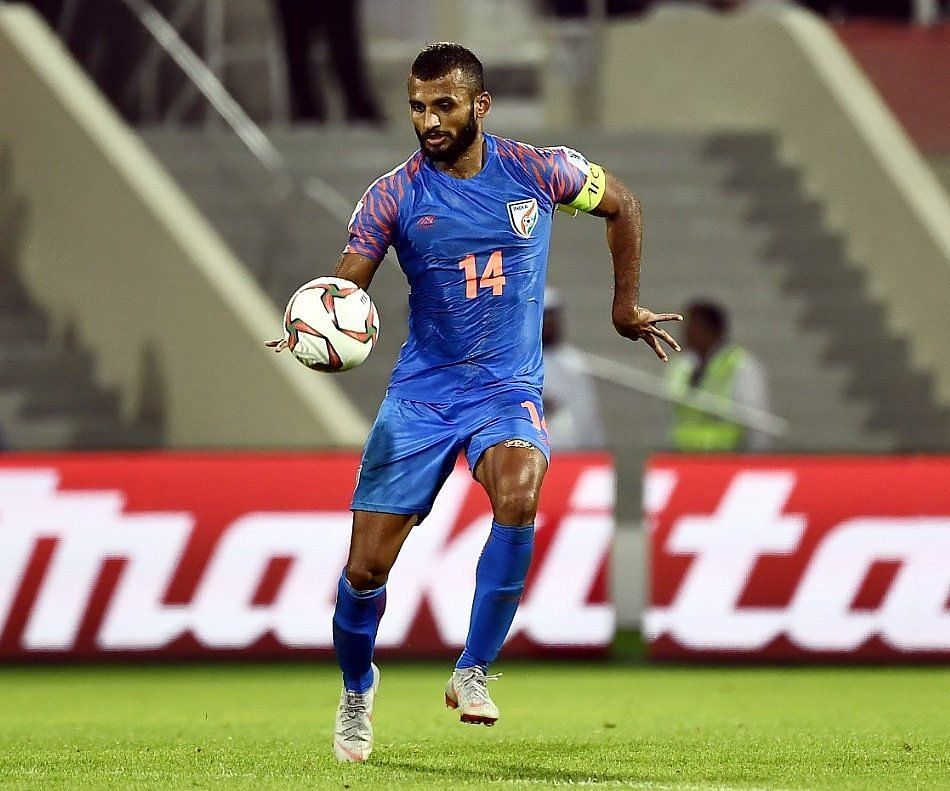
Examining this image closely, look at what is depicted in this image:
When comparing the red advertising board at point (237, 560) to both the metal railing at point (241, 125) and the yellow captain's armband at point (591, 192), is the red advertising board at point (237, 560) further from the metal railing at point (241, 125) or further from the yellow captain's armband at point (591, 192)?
the metal railing at point (241, 125)

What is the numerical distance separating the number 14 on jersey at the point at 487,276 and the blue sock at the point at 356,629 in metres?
1.07

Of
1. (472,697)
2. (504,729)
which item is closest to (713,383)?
(504,729)

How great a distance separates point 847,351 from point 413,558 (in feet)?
21.7

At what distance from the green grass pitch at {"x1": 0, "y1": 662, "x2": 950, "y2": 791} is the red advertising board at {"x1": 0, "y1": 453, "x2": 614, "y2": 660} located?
19 cm

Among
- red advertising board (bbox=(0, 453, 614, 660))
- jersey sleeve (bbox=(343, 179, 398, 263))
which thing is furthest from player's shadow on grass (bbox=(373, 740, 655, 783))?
red advertising board (bbox=(0, 453, 614, 660))

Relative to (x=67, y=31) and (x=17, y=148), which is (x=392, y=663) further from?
(x=67, y=31)

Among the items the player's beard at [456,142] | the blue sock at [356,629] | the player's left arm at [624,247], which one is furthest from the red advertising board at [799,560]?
the player's beard at [456,142]

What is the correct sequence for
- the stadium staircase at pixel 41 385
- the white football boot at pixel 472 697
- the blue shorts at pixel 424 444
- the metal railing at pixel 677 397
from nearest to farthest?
the white football boot at pixel 472 697
the blue shorts at pixel 424 444
the metal railing at pixel 677 397
the stadium staircase at pixel 41 385

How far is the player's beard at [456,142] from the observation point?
721cm

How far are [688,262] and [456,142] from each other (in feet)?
33.2

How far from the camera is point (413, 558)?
11344 millimetres

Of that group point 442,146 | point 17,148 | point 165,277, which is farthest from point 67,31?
point 442,146

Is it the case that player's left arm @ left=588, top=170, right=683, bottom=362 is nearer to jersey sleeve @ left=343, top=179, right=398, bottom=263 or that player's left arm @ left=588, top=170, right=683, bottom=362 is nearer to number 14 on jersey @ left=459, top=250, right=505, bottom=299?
number 14 on jersey @ left=459, top=250, right=505, bottom=299

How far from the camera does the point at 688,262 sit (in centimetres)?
1720
